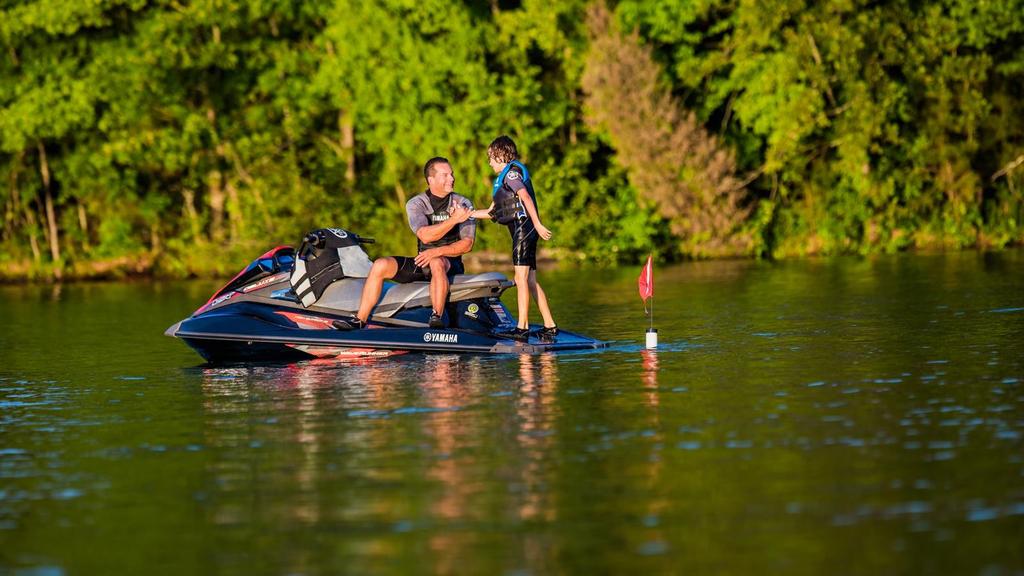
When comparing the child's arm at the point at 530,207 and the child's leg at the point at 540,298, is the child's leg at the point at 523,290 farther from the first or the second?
the child's arm at the point at 530,207

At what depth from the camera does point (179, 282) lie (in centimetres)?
Answer: 4091

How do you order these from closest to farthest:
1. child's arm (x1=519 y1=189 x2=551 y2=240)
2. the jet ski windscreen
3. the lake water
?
the lake water < child's arm (x1=519 y1=189 x2=551 y2=240) < the jet ski windscreen

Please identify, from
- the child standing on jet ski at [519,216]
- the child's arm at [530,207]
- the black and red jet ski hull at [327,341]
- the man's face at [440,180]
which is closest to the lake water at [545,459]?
the black and red jet ski hull at [327,341]

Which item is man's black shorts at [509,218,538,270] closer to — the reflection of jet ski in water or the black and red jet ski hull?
the reflection of jet ski in water

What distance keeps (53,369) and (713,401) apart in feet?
25.3

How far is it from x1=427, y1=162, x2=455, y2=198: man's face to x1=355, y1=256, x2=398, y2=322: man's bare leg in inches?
31.2

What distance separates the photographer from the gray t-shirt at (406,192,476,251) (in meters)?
17.0

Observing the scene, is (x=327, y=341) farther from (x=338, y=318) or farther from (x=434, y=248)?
(x=434, y=248)

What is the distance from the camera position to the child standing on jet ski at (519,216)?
16656 mm

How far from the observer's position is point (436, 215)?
1702 cm

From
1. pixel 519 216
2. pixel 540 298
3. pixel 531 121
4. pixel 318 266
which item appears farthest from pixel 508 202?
pixel 531 121

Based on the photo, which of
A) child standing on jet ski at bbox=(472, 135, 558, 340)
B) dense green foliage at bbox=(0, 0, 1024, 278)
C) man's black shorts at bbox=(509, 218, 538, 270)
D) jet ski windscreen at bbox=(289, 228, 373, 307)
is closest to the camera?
child standing on jet ski at bbox=(472, 135, 558, 340)

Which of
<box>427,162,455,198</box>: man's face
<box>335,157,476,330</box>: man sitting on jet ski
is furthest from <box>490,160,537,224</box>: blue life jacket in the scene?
<box>427,162,455,198</box>: man's face

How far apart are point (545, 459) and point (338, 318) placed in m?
6.50
